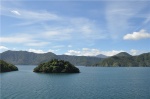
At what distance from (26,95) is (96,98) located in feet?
99.5

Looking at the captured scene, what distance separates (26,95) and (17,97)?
5503 millimetres

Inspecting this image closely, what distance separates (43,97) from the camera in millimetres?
93312

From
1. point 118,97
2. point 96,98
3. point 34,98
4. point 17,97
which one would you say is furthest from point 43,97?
point 118,97

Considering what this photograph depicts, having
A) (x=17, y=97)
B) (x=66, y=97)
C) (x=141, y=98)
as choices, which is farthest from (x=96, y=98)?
(x=17, y=97)

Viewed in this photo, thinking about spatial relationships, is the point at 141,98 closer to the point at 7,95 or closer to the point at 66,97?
the point at 66,97

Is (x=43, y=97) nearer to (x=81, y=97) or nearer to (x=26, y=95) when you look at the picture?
(x=26, y=95)

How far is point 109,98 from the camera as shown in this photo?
9112 centimetres

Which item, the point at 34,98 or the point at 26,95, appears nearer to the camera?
the point at 34,98

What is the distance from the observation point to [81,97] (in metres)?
94.0

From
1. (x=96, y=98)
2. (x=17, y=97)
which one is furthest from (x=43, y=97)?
(x=96, y=98)

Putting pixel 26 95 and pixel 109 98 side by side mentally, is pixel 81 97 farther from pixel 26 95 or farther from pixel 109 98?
pixel 26 95

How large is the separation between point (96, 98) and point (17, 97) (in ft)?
107

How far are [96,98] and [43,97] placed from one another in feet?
72.3

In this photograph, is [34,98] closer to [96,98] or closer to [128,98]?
[96,98]
